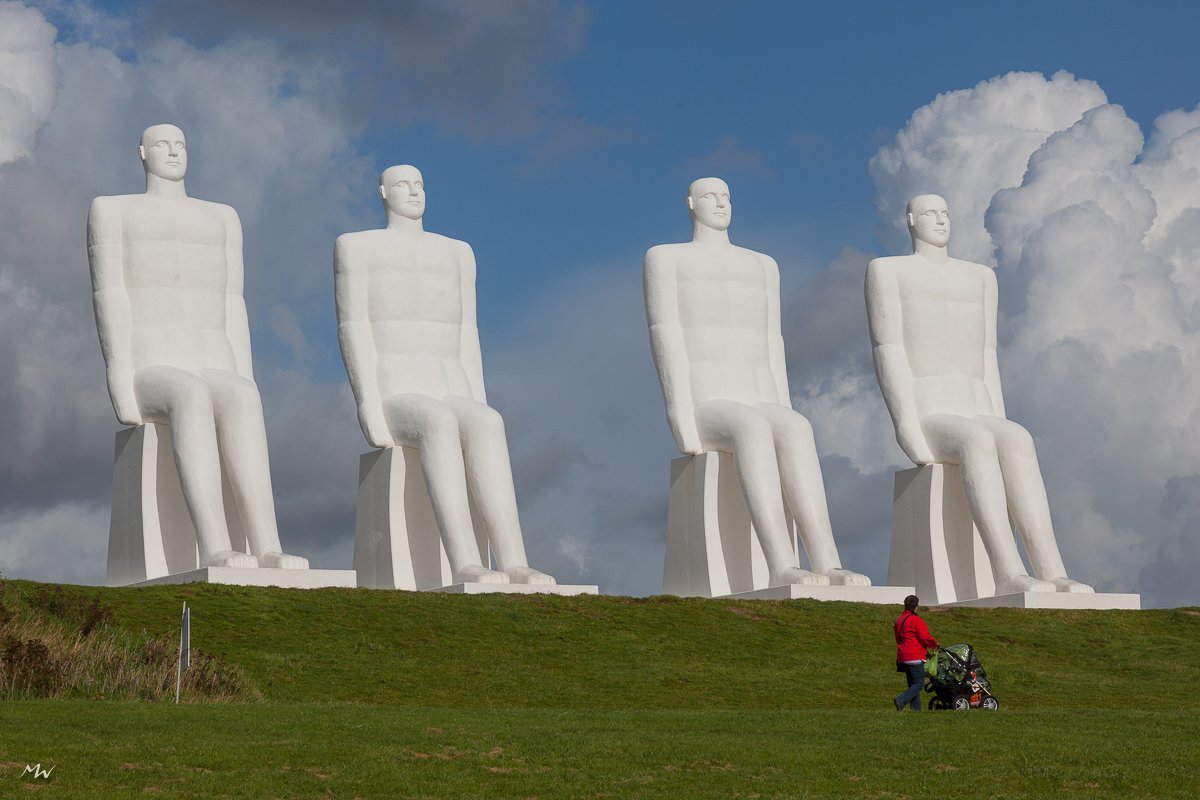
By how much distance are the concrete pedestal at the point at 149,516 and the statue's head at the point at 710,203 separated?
8.00m

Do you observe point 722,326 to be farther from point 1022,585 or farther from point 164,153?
point 164,153

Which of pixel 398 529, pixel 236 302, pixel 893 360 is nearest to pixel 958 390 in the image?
pixel 893 360

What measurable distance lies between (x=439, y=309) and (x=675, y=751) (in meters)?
13.1

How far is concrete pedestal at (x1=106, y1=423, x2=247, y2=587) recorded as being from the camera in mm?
25062

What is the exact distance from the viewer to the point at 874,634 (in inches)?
952

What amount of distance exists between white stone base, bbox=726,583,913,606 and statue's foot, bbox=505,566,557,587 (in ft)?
8.76

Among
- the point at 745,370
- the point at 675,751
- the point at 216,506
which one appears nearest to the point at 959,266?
the point at 745,370

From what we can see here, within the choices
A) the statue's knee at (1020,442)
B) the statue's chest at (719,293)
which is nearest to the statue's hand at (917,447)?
the statue's knee at (1020,442)

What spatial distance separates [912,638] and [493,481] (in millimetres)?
9242

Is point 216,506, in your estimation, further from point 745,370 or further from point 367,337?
point 745,370

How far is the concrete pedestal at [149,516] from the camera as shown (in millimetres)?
25062

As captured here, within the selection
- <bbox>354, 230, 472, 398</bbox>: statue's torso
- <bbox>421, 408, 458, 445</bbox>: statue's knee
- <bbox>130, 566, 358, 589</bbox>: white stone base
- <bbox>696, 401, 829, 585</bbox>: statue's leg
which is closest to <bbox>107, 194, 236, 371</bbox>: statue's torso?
<bbox>354, 230, 472, 398</bbox>: statue's torso

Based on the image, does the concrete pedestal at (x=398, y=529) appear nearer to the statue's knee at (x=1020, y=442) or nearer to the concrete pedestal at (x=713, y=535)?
the concrete pedestal at (x=713, y=535)

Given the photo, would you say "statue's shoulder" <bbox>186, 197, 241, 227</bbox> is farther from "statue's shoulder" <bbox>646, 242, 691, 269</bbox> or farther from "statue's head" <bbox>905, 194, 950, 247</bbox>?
"statue's head" <bbox>905, 194, 950, 247</bbox>
